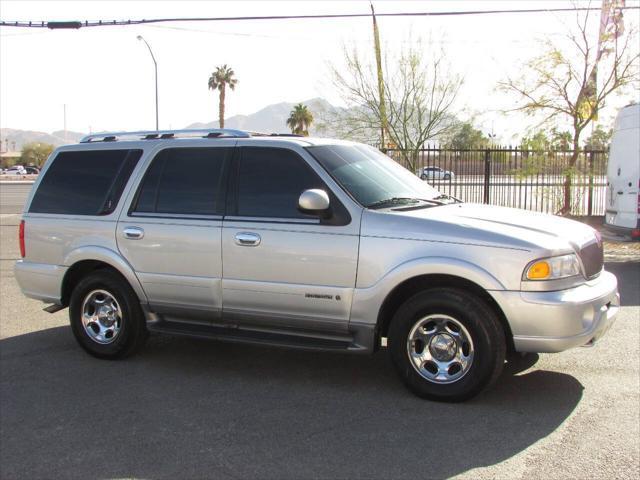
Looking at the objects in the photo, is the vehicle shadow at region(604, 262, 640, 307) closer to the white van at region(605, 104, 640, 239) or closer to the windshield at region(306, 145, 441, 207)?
the white van at region(605, 104, 640, 239)

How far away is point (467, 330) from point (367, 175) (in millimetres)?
1560

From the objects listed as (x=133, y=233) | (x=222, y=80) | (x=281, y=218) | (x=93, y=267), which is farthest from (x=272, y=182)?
(x=222, y=80)

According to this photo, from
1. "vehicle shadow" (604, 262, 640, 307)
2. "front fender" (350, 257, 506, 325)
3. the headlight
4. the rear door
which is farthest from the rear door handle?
"vehicle shadow" (604, 262, 640, 307)

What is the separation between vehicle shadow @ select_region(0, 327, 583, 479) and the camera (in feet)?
13.1

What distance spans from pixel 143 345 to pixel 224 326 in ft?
3.43

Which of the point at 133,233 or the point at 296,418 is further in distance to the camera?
the point at 133,233

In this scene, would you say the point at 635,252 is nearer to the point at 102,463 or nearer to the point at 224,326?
the point at 224,326

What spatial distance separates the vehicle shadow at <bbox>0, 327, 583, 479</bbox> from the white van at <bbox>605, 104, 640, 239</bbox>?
5.96 metres

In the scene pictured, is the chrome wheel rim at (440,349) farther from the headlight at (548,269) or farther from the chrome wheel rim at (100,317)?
the chrome wheel rim at (100,317)

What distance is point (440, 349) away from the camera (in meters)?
4.96

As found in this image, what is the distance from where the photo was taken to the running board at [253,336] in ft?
17.0

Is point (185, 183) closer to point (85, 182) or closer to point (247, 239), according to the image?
point (247, 239)

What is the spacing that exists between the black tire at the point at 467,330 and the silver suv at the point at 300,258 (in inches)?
0.4

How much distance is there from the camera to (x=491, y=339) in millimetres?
4754
